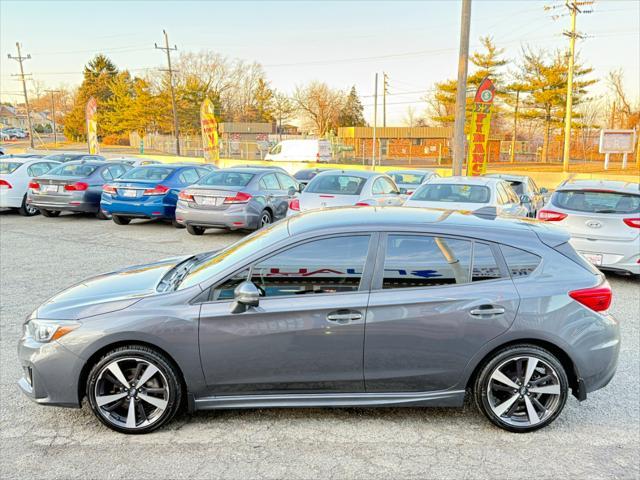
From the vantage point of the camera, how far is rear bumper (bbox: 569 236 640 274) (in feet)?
25.1

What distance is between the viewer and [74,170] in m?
14.6

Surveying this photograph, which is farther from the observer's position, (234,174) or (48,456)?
(234,174)

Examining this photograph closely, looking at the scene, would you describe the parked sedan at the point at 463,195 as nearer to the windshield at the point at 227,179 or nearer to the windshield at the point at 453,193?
the windshield at the point at 453,193

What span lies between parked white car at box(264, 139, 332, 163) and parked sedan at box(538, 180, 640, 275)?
106 feet

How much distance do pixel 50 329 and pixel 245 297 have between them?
136cm

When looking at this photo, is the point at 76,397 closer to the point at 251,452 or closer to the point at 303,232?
the point at 251,452

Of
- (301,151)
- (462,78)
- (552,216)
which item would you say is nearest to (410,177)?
(462,78)

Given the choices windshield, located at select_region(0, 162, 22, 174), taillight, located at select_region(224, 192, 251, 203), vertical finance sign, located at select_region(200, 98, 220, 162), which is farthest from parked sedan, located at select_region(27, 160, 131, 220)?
vertical finance sign, located at select_region(200, 98, 220, 162)

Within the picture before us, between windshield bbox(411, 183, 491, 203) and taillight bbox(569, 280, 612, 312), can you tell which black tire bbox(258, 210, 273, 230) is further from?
taillight bbox(569, 280, 612, 312)

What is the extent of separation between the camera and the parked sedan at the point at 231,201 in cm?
1109

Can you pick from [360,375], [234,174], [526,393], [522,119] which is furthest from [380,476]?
[522,119]

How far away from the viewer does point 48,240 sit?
11.3 metres

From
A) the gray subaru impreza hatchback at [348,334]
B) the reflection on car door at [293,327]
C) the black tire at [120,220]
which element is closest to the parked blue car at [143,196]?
the black tire at [120,220]

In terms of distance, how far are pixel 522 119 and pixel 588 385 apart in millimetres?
54604
